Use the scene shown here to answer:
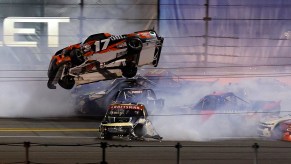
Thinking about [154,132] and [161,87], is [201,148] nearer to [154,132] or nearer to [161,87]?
[154,132]

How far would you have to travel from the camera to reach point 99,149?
16.4 m

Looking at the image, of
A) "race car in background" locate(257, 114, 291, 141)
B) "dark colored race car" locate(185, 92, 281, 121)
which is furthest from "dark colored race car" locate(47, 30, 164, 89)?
"race car in background" locate(257, 114, 291, 141)

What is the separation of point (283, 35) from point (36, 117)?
744 cm

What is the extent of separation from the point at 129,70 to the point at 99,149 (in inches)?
88.8

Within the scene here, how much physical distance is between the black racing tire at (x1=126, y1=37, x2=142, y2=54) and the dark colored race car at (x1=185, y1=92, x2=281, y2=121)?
3.86 metres

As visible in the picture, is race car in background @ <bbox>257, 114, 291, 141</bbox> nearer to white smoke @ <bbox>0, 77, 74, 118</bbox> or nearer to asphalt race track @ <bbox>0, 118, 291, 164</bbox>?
asphalt race track @ <bbox>0, 118, 291, 164</bbox>

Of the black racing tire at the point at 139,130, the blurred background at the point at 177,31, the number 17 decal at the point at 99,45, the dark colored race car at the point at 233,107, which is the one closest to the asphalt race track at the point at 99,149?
the black racing tire at the point at 139,130

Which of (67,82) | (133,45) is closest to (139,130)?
(67,82)

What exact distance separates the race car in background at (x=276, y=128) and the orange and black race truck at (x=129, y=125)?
9.71 feet

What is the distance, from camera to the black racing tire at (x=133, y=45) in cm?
1666

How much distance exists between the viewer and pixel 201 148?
1656 cm

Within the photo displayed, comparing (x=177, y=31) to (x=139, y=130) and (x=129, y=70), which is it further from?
(x=139, y=130)

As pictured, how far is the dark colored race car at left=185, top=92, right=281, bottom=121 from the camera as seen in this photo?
19516 mm

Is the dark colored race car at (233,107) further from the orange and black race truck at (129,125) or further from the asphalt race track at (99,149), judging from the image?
the orange and black race truck at (129,125)
